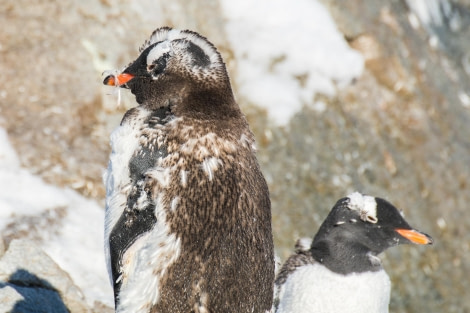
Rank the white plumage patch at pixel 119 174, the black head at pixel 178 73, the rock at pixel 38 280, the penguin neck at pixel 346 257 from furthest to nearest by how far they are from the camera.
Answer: the penguin neck at pixel 346 257, the rock at pixel 38 280, the black head at pixel 178 73, the white plumage patch at pixel 119 174

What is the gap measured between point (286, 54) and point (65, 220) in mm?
3833

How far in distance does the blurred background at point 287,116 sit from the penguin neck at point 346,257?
154 centimetres

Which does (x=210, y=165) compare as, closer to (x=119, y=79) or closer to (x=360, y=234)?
(x=119, y=79)

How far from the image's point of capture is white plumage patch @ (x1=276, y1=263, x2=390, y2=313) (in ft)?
16.0

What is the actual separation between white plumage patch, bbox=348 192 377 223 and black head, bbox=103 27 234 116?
72.7 inches

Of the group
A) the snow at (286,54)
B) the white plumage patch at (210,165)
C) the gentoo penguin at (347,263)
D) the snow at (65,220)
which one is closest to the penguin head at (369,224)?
the gentoo penguin at (347,263)

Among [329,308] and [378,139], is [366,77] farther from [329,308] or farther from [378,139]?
[329,308]

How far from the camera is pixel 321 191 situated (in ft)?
26.1

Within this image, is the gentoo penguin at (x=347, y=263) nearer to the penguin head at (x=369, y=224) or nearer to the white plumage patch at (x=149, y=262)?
the penguin head at (x=369, y=224)

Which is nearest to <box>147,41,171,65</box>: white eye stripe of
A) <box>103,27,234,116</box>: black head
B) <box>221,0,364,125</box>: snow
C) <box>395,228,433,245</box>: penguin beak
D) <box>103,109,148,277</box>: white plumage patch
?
<box>103,27,234,116</box>: black head

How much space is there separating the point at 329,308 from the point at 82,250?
187 cm

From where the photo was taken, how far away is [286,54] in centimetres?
853

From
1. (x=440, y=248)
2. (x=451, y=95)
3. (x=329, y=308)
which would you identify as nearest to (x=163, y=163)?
(x=329, y=308)

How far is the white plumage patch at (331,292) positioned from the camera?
4863mm
